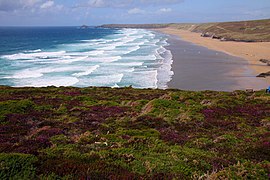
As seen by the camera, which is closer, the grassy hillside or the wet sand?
the wet sand

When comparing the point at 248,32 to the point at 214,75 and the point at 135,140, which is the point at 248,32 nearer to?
the point at 214,75

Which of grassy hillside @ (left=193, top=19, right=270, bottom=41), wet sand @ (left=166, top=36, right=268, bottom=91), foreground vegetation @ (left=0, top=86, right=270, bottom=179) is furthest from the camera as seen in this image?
grassy hillside @ (left=193, top=19, right=270, bottom=41)

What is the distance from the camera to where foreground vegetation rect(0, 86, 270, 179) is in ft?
20.8

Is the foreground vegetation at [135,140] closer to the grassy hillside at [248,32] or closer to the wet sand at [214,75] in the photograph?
the wet sand at [214,75]

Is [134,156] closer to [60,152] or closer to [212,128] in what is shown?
[60,152]

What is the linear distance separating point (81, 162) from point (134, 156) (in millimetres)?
1524

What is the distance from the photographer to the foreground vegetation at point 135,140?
20.8ft

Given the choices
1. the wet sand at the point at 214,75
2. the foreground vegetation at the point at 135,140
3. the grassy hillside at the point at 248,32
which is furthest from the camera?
the grassy hillside at the point at 248,32

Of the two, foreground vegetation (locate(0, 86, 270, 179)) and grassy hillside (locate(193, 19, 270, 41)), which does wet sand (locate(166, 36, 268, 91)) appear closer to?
foreground vegetation (locate(0, 86, 270, 179))

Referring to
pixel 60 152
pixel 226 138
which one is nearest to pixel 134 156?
pixel 60 152

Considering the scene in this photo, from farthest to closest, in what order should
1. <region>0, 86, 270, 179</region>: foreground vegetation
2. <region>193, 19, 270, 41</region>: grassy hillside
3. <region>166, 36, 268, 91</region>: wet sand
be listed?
<region>193, 19, 270, 41</region>: grassy hillside → <region>166, 36, 268, 91</region>: wet sand → <region>0, 86, 270, 179</region>: foreground vegetation

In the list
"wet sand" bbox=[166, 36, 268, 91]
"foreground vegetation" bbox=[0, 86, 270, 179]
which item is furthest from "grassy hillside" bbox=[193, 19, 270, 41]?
"foreground vegetation" bbox=[0, 86, 270, 179]

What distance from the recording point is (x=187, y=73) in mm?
43438

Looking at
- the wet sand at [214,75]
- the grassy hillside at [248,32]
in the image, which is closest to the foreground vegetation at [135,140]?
the wet sand at [214,75]
